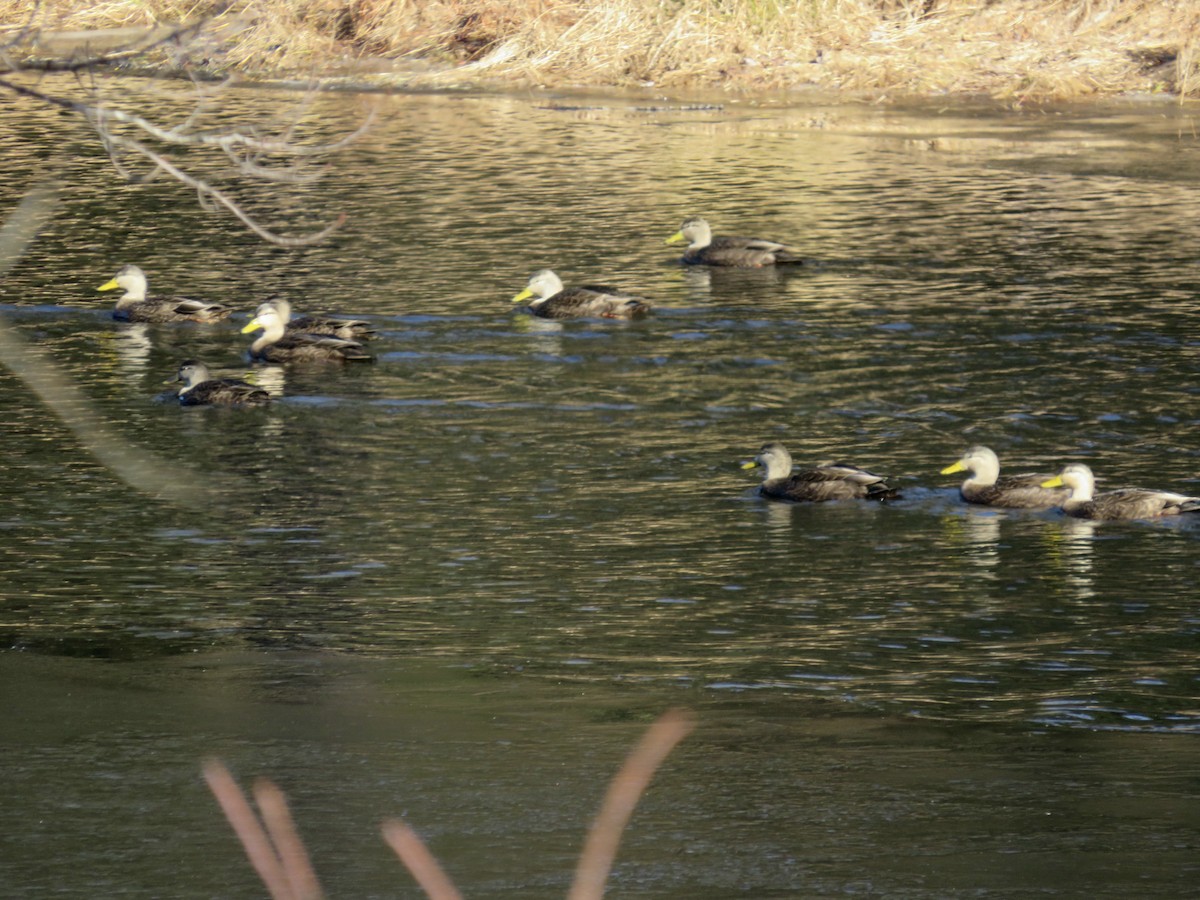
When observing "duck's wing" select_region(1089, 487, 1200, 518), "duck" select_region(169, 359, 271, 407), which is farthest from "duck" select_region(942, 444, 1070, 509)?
"duck" select_region(169, 359, 271, 407)

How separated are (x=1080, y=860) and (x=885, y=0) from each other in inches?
1248

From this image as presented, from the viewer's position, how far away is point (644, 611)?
10930 mm

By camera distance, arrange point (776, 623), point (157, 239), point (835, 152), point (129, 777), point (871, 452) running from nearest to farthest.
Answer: point (129, 777), point (776, 623), point (871, 452), point (157, 239), point (835, 152)

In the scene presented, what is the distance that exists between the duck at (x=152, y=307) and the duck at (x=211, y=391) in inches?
115

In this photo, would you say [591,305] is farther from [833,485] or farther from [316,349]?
[833,485]

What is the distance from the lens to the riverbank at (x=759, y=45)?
34.5 meters

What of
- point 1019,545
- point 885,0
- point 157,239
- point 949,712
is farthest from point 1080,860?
point 885,0

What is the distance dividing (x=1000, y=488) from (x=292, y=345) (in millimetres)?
6785

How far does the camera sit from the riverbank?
34.5 m

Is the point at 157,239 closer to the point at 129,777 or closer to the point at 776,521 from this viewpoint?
the point at 776,521

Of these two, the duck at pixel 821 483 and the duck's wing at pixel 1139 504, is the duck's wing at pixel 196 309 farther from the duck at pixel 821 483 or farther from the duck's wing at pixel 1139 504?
the duck's wing at pixel 1139 504

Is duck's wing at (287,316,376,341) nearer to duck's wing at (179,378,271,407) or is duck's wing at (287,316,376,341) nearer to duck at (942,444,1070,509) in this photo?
duck's wing at (179,378,271,407)

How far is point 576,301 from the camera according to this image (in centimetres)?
1898

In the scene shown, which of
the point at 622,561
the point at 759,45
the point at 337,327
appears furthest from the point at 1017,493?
the point at 759,45
